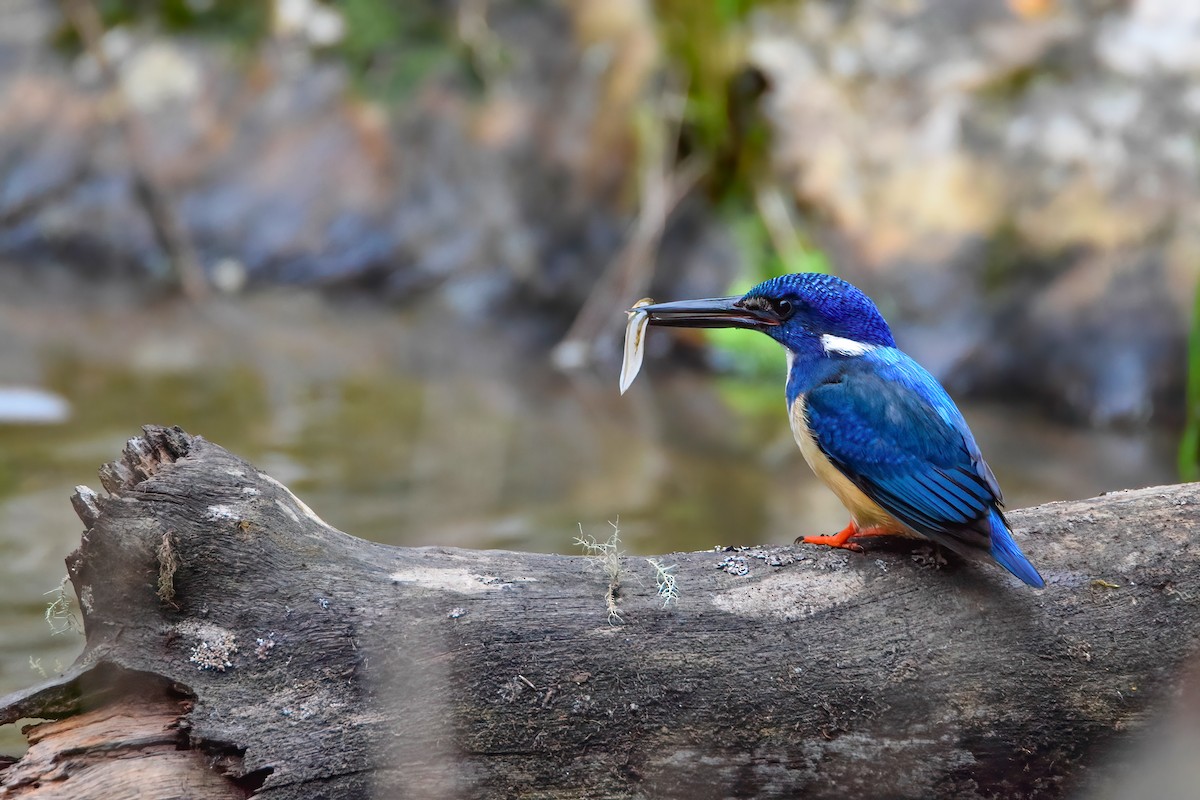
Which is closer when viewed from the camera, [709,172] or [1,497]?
[1,497]

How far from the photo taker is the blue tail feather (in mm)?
2408

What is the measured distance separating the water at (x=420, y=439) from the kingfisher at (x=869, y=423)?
7.16 ft

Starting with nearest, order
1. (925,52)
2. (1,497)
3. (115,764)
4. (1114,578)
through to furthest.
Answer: (115,764) < (1114,578) < (1,497) < (925,52)

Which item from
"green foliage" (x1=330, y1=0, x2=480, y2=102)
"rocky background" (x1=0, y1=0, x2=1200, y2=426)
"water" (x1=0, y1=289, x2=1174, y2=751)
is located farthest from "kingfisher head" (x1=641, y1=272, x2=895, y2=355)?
"green foliage" (x1=330, y1=0, x2=480, y2=102)

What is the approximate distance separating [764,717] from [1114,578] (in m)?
0.90

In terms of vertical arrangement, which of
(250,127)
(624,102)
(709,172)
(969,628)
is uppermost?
(250,127)

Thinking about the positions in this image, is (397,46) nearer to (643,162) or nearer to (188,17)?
(188,17)

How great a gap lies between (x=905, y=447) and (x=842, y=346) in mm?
366

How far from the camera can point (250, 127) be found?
10.1 metres

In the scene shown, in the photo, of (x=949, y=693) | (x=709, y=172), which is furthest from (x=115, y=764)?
(x=709, y=172)

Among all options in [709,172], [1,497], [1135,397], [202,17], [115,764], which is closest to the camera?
[115,764]

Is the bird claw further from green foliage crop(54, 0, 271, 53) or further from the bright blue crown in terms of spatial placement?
green foliage crop(54, 0, 271, 53)

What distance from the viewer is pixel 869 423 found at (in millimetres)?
2760

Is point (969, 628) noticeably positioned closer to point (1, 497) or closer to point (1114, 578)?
point (1114, 578)
